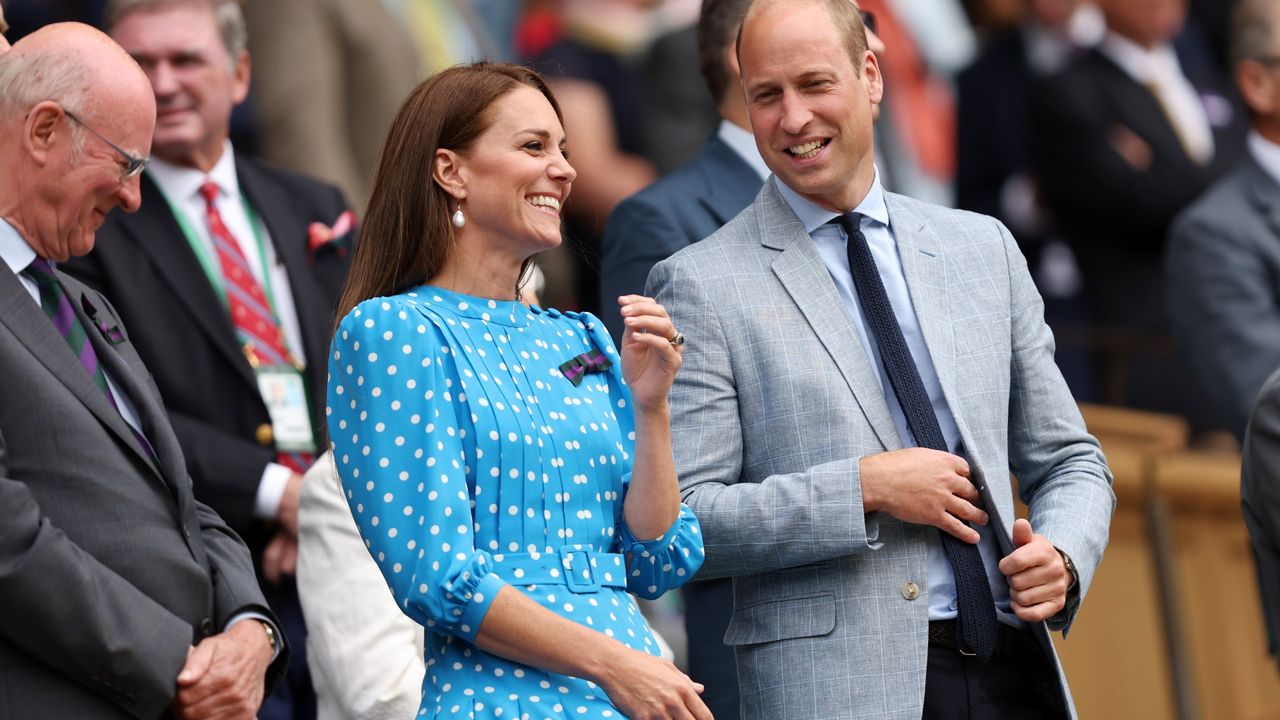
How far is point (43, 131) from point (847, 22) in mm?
1550

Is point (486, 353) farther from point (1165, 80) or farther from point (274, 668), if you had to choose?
point (1165, 80)

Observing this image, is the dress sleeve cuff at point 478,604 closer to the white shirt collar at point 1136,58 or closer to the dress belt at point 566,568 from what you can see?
the dress belt at point 566,568

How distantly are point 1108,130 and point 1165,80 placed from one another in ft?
1.58

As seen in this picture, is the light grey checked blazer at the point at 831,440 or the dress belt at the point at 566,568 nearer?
the dress belt at the point at 566,568

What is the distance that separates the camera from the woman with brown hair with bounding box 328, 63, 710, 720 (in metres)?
3.09

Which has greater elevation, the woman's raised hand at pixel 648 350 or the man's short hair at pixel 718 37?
the man's short hair at pixel 718 37

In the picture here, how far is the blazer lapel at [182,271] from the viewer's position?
15.7 feet

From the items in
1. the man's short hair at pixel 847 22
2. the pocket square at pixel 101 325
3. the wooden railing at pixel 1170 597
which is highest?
the man's short hair at pixel 847 22

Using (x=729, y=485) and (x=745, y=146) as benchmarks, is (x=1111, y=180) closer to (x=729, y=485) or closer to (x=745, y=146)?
(x=745, y=146)

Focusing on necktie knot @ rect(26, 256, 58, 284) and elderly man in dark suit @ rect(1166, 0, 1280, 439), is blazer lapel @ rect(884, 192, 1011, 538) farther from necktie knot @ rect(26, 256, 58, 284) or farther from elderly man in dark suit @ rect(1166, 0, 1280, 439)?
elderly man in dark suit @ rect(1166, 0, 1280, 439)

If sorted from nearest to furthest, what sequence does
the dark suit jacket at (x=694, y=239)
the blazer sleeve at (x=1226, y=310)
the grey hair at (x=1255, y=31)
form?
the dark suit jacket at (x=694, y=239)
the blazer sleeve at (x=1226, y=310)
the grey hair at (x=1255, y=31)

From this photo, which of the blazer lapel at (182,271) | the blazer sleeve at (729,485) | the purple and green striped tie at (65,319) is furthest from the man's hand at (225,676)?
the blazer lapel at (182,271)

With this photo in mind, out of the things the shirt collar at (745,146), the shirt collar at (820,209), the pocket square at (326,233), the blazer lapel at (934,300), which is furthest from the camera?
the pocket square at (326,233)

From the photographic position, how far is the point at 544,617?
307 centimetres
